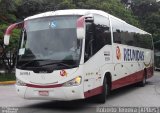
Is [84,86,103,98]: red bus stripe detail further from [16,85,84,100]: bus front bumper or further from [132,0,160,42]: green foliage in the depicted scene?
[132,0,160,42]: green foliage

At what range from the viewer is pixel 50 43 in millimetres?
12945

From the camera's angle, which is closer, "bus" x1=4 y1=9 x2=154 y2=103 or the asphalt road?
"bus" x1=4 y1=9 x2=154 y2=103

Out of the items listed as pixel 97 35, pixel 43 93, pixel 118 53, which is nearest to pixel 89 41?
pixel 97 35

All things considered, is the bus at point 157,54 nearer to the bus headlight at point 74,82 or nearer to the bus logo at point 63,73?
the bus headlight at point 74,82

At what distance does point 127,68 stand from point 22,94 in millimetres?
6834

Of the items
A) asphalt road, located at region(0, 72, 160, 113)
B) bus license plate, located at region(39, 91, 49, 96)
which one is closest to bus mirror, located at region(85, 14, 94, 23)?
bus license plate, located at region(39, 91, 49, 96)

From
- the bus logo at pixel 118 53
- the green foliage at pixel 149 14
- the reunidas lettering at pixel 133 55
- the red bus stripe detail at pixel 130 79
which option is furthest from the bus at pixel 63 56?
the green foliage at pixel 149 14

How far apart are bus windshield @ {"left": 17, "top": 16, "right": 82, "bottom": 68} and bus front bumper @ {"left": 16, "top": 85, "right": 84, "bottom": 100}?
0.72 meters

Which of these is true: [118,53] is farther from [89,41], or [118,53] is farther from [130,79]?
[89,41]

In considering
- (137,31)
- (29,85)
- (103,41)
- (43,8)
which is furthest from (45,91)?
(43,8)

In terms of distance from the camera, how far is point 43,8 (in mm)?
38719

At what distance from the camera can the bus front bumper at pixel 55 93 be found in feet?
40.4

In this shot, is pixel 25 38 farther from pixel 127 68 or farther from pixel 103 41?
pixel 127 68

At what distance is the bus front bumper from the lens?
12.3 metres
